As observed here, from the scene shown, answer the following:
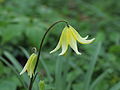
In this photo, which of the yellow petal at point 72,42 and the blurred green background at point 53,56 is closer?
the yellow petal at point 72,42

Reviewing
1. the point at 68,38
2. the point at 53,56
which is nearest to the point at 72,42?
the point at 68,38

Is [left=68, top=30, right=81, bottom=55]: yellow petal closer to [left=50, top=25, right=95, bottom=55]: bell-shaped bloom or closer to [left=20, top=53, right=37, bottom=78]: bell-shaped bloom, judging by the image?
[left=50, top=25, right=95, bottom=55]: bell-shaped bloom

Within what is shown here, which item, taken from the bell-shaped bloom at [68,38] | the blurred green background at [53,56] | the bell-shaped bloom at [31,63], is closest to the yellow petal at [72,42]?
the bell-shaped bloom at [68,38]

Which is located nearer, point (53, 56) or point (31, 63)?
point (31, 63)

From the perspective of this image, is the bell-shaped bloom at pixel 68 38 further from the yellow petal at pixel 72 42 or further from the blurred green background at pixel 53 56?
the blurred green background at pixel 53 56

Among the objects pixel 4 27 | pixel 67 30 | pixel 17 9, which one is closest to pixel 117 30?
pixel 17 9

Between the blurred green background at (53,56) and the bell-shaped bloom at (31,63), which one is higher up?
the blurred green background at (53,56)

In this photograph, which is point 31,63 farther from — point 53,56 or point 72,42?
point 53,56

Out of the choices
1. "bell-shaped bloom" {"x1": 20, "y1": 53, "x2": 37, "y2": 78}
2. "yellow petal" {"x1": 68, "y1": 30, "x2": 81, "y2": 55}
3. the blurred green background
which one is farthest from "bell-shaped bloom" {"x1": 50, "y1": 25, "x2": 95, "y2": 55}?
the blurred green background
